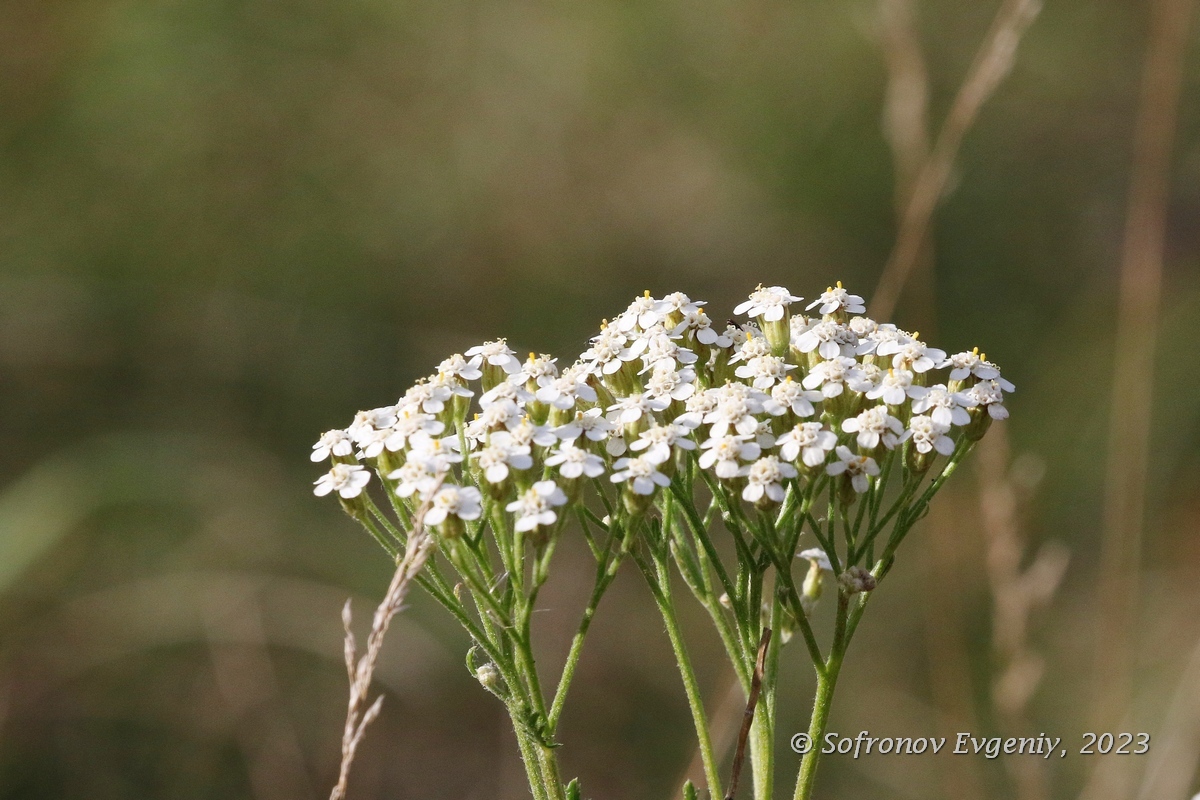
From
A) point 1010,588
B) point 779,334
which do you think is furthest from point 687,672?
point 1010,588

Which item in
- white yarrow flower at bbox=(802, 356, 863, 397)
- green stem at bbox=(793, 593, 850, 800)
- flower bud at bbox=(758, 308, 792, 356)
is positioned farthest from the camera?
flower bud at bbox=(758, 308, 792, 356)

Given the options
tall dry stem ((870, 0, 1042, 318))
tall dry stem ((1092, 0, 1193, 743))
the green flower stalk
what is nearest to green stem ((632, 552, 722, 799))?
the green flower stalk

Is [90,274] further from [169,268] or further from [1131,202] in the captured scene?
[1131,202]

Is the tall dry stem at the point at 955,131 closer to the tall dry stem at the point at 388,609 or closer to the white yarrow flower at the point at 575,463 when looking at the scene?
the white yarrow flower at the point at 575,463

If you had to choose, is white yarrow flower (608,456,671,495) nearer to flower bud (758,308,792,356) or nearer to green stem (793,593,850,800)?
green stem (793,593,850,800)

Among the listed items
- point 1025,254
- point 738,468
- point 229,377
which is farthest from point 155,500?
point 1025,254
